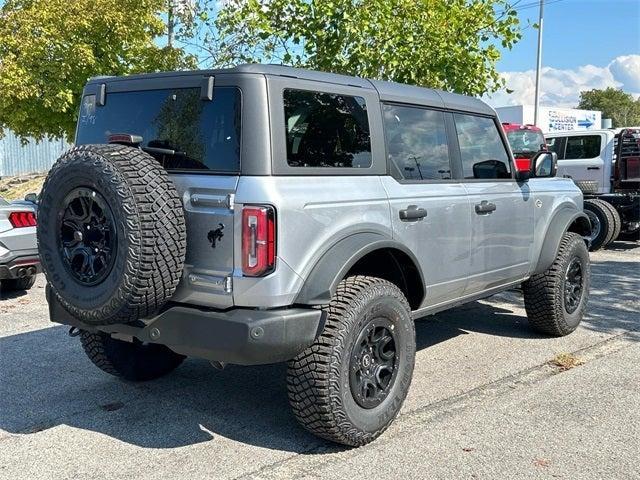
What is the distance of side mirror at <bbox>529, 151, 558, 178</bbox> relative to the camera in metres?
5.46

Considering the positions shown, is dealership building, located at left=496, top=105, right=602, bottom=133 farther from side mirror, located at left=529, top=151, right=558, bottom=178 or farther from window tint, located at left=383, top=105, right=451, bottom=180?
window tint, located at left=383, top=105, right=451, bottom=180

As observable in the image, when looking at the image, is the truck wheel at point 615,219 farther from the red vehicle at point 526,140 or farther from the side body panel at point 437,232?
the side body panel at point 437,232

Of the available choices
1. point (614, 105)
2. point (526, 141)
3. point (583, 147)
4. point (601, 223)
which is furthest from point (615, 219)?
point (614, 105)

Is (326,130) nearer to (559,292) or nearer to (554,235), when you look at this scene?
(554,235)

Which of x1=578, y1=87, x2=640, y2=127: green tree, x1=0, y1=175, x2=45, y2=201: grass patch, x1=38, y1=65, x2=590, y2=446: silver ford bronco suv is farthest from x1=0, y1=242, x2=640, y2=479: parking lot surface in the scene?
x1=578, y1=87, x2=640, y2=127: green tree

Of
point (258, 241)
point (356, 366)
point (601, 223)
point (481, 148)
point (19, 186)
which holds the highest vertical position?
point (481, 148)

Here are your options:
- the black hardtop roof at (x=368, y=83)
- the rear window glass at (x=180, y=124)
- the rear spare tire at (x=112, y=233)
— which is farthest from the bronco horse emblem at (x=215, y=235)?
the black hardtop roof at (x=368, y=83)

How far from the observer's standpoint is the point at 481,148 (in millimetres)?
5121

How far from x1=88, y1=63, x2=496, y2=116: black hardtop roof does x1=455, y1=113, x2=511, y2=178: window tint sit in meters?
0.09

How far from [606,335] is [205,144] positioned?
4.34 metres

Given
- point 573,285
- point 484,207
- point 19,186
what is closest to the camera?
point 484,207

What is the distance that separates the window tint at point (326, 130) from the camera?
11.8 ft

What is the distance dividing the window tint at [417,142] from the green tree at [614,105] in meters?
66.1

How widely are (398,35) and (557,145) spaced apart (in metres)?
6.47
